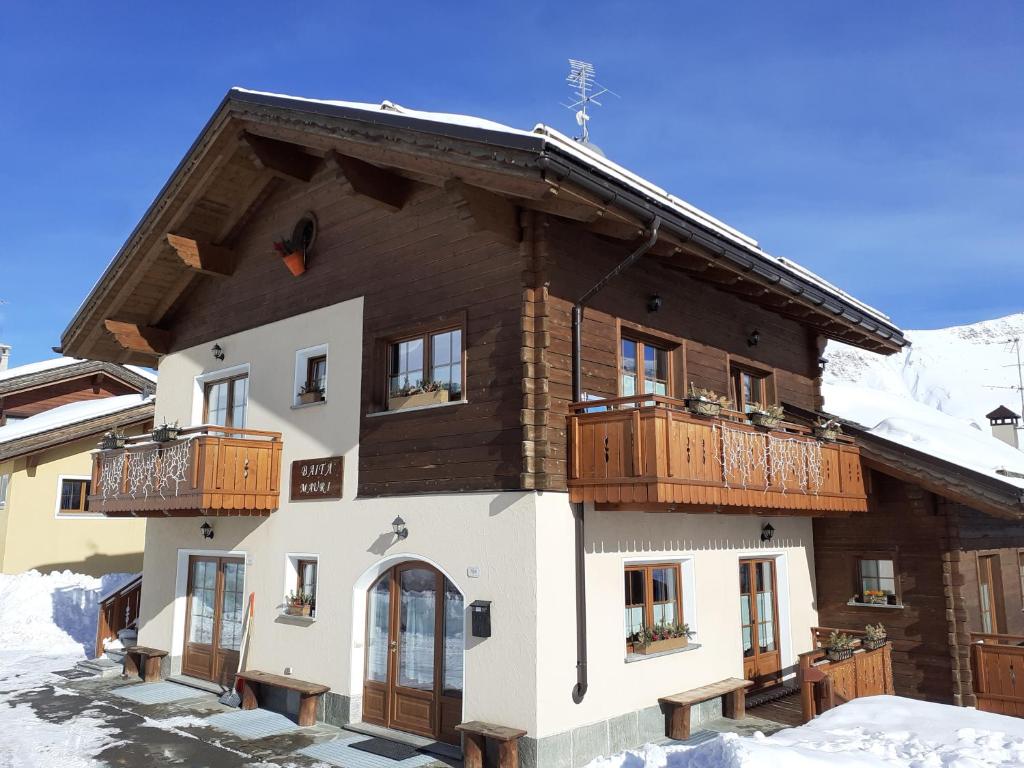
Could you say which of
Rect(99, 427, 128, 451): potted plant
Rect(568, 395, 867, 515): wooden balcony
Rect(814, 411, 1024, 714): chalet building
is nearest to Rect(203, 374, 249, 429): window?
Rect(99, 427, 128, 451): potted plant

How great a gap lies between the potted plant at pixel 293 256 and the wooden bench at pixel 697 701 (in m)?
8.19

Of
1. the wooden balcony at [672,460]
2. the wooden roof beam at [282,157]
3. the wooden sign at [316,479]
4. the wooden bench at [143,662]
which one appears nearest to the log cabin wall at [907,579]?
the wooden balcony at [672,460]

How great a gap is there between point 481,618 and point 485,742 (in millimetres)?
1323

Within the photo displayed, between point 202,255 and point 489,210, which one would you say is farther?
point 202,255

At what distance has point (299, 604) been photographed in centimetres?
1190

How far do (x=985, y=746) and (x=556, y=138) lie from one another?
7.30 meters

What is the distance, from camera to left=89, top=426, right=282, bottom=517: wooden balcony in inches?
468

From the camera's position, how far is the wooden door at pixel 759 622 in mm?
12281

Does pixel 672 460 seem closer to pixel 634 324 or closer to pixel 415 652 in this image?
pixel 634 324

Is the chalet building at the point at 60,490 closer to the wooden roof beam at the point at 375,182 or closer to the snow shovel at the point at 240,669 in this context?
the snow shovel at the point at 240,669

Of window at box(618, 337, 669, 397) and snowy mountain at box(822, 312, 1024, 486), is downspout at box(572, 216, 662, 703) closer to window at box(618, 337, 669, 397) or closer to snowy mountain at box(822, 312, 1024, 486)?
window at box(618, 337, 669, 397)

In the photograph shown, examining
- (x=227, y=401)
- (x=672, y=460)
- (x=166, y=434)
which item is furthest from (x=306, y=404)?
(x=672, y=460)

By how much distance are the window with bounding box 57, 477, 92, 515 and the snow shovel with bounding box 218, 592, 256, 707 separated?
11.2 m

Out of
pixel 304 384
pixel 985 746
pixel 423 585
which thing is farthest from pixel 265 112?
pixel 985 746
